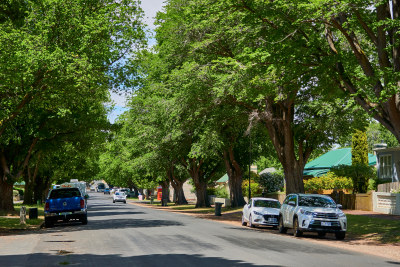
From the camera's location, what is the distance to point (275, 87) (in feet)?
74.4

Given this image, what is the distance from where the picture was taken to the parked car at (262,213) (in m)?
25.9

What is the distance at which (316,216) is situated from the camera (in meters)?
20.0

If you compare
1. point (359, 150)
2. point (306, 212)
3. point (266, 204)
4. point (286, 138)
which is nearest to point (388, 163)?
point (359, 150)

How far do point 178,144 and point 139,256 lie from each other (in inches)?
1063

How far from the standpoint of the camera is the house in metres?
39.7

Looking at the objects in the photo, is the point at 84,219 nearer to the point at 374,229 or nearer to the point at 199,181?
the point at 374,229

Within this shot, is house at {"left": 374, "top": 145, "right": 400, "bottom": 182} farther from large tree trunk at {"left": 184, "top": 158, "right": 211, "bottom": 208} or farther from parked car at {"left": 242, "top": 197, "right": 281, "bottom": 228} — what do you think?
large tree trunk at {"left": 184, "top": 158, "right": 211, "bottom": 208}

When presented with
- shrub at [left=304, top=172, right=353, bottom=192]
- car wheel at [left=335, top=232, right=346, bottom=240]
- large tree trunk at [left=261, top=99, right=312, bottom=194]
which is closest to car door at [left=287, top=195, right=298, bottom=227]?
car wheel at [left=335, top=232, right=346, bottom=240]

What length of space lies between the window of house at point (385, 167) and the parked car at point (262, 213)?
1790 cm

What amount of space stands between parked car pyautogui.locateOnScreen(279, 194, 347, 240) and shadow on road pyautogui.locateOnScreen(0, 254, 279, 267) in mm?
8482

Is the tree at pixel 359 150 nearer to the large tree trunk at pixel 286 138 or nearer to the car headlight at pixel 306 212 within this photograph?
the large tree trunk at pixel 286 138

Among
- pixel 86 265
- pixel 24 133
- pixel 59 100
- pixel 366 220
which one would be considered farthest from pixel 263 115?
pixel 86 265

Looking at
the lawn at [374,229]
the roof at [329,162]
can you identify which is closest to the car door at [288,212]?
the lawn at [374,229]

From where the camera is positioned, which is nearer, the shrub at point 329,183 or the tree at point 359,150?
the tree at point 359,150
